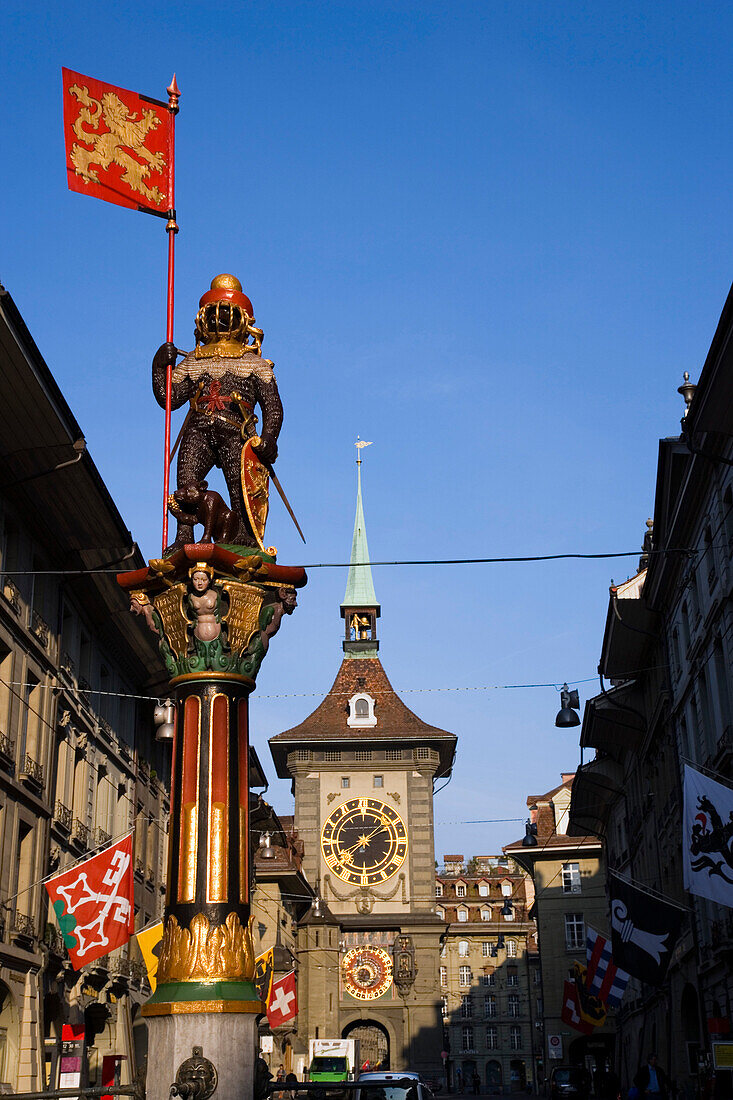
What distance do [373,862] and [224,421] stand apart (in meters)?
52.3

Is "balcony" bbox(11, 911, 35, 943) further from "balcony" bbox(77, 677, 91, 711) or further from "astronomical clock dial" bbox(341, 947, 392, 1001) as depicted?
"astronomical clock dial" bbox(341, 947, 392, 1001)

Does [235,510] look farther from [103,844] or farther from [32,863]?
[103,844]

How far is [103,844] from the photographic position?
1221 inches

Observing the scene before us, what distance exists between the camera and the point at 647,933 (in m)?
26.8

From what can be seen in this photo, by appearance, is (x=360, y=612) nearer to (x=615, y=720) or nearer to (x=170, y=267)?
(x=615, y=720)

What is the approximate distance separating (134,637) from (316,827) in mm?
31347

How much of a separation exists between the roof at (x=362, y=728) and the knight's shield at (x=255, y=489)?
5274 cm

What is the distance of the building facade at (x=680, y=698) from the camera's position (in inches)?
1018

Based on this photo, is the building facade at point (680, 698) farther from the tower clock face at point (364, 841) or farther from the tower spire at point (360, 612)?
the tower spire at point (360, 612)

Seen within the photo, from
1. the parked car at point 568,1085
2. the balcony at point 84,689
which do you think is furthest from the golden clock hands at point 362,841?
the balcony at point 84,689

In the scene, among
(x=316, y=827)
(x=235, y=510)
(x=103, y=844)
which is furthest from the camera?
(x=316, y=827)

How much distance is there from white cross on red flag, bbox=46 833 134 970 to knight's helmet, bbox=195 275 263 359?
9.71 m

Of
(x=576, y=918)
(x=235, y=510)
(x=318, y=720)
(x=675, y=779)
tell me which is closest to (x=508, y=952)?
(x=576, y=918)

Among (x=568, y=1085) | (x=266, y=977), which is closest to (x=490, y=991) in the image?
(x=568, y=1085)
